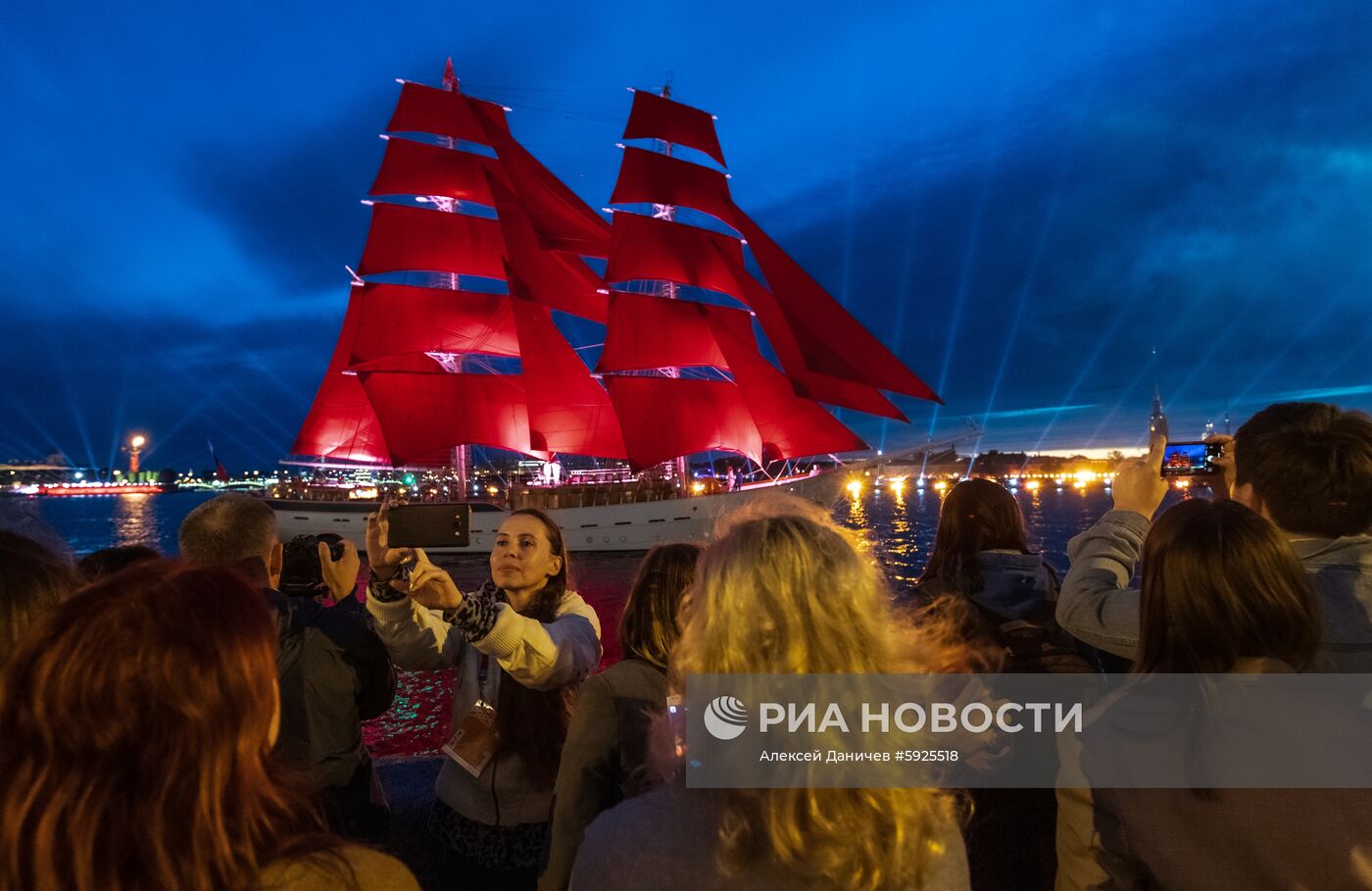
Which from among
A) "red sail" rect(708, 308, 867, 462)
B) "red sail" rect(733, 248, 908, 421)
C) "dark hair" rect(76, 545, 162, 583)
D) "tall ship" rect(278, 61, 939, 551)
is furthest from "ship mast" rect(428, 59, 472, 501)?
"dark hair" rect(76, 545, 162, 583)

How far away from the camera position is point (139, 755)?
0.97 metres

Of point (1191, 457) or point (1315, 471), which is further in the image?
point (1191, 457)

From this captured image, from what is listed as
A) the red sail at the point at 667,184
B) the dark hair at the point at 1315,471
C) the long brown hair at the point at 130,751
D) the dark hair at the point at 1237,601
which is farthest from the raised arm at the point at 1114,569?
the red sail at the point at 667,184

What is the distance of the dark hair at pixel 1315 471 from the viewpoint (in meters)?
1.85

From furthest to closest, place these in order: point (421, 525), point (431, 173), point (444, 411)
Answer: point (431, 173) < point (444, 411) < point (421, 525)

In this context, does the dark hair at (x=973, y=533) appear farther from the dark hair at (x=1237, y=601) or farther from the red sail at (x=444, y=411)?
the red sail at (x=444, y=411)

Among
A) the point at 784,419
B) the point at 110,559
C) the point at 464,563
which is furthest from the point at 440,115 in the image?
the point at 110,559

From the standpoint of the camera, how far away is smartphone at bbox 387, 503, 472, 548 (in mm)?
1945

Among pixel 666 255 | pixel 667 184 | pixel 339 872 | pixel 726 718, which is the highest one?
pixel 667 184

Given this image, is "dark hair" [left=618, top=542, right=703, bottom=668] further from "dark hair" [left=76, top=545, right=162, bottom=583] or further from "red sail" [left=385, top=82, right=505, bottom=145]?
"red sail" [left=385, top=82, right=505, bottom=145]

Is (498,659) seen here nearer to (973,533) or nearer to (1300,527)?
(973,533)

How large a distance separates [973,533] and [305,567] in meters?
2.20

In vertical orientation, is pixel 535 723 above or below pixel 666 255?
A: below

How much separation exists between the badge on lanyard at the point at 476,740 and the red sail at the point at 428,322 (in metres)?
34.5
